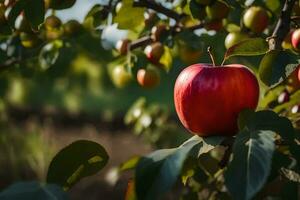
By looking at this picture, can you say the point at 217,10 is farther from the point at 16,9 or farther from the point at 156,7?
the point at 16,9

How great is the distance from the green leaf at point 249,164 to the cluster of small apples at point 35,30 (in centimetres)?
62

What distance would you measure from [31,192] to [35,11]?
1.96 ft

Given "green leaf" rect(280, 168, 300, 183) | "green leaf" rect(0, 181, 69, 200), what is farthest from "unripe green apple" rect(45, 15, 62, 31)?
"green leaf" rect(0, 181, 69, 200)

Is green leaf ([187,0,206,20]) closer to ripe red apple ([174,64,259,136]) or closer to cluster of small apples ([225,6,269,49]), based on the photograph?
cluster of small apples ([225,6,269,49])

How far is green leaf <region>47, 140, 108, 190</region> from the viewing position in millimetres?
927

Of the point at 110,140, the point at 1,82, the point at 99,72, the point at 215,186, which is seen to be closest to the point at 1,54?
the point at 215,186

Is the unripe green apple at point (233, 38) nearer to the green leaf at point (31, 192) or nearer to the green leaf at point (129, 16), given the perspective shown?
the green leaf at point (129, 16)

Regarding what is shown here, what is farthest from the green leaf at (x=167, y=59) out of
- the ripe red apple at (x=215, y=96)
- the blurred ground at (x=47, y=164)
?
the blurred ground at (x=47, y=164)

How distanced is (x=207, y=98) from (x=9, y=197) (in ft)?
1.27

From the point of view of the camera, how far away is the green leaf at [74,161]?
93cm

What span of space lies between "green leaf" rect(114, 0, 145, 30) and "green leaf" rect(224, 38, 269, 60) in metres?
0.53

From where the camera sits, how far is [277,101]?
1.56 meters

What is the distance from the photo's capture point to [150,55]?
155 centimetres

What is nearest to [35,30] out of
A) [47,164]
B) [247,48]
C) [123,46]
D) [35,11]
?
[35,11]
